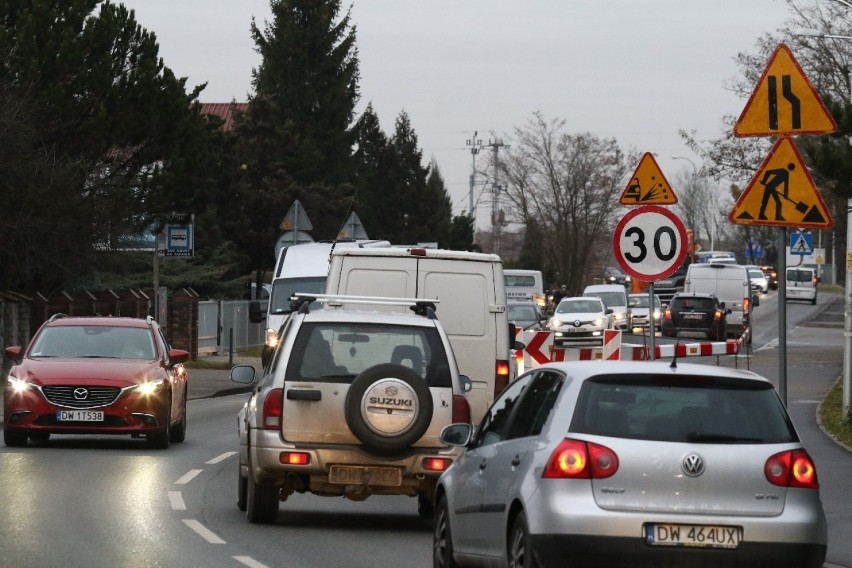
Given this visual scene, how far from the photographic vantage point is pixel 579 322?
179 feet

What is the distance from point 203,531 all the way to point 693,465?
535 cm

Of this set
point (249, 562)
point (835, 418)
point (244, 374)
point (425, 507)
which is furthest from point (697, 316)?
point (249, 562)

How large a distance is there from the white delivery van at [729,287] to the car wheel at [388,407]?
48.8 metres

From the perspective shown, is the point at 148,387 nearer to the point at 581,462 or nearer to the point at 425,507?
the point at 425,507

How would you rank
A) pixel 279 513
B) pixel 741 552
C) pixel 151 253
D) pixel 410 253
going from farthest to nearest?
pixel 151 253, pixel 410 253, pixel 279 513, pixel 741 552

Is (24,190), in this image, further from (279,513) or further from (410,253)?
(279,513)

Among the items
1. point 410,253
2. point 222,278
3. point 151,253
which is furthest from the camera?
point 222,278

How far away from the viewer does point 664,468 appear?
8.62 meters

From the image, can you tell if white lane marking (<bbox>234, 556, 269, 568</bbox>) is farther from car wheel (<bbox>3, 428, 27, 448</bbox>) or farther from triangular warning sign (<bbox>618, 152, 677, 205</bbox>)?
car wheel (<bbox>3, 428, 27, 448</bbox>)

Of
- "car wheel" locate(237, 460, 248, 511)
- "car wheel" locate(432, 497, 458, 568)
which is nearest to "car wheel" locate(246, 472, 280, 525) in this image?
"car wheel" locate(237, 460, 248, 511)

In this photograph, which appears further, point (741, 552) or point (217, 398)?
point (217, 398)

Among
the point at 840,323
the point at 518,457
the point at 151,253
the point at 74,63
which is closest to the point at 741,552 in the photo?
the point at 518,457

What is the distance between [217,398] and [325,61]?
1992 inches

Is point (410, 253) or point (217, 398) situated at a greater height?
point (410, 253)
